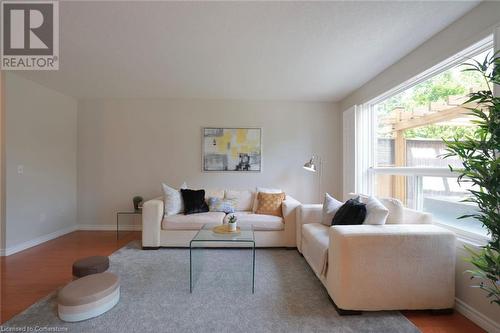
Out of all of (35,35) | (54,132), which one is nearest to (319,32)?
(35,35)

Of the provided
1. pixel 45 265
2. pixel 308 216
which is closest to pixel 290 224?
pixel 308 216

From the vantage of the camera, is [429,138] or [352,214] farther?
[429,138]

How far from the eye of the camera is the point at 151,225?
335 cm

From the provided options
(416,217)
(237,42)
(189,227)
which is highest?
(237,42)

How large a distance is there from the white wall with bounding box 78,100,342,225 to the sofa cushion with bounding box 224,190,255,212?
15.0 inches

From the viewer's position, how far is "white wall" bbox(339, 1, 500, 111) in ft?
6.04

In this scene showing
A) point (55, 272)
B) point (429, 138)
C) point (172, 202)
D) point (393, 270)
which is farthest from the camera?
point (172, 202)

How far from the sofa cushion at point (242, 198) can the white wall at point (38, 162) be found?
2.88 metres

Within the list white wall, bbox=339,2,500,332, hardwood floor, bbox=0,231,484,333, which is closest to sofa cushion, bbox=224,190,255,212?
hardwood floor, bbox=0,231,484,333

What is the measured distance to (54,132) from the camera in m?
3.90

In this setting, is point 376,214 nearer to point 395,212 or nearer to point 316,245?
point 395,212

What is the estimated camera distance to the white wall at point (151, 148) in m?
4.37

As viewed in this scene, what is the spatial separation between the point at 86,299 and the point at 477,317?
3.03 metres

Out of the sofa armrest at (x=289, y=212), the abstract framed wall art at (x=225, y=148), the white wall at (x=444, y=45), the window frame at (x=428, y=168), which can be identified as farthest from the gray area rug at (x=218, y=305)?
the white wall at (x=444, y=45)
